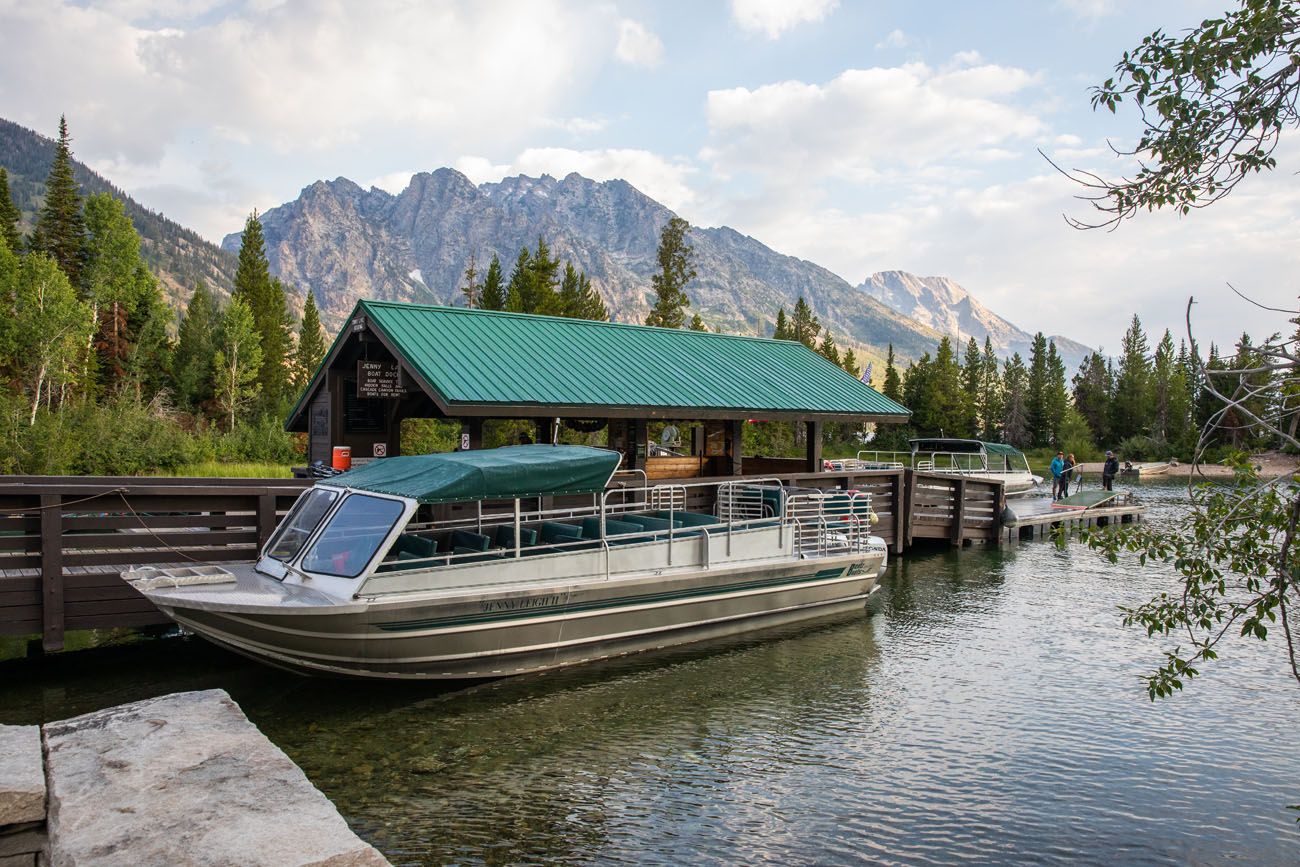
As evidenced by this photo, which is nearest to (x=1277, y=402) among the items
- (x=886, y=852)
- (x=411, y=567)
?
(x=886, y=852)

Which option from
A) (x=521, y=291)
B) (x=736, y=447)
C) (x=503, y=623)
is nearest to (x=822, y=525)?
(x=736, y=447)

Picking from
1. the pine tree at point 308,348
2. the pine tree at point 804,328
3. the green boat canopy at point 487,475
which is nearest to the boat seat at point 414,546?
the green boat canopy at point 487,475

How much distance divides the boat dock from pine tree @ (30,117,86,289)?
5319 centimetres

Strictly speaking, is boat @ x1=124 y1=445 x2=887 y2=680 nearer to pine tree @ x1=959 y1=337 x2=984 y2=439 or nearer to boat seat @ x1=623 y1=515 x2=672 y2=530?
boat seat @ x1=623 y1=515 x2=672 y2=530

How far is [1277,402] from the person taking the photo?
17.0 feet

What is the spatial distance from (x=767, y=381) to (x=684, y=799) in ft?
47.1

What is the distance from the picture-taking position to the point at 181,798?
4.49 m

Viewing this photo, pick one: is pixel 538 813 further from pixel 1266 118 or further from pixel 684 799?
pixel 1266 118

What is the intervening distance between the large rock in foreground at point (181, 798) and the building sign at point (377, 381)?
38.4 ft

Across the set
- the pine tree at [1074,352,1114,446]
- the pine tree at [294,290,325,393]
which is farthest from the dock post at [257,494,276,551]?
the pine tree at [1074,352,1114,446]

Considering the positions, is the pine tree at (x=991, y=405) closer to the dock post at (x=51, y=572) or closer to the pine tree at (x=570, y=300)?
the pine tree at (x=570, y=300)

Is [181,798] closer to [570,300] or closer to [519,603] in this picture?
[519,603]

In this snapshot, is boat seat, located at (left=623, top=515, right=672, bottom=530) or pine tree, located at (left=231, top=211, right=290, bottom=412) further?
pine tree, located at (left=231, top=211, right=290, bottom=412)

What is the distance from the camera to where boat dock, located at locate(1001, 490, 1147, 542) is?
27031 millimetres
